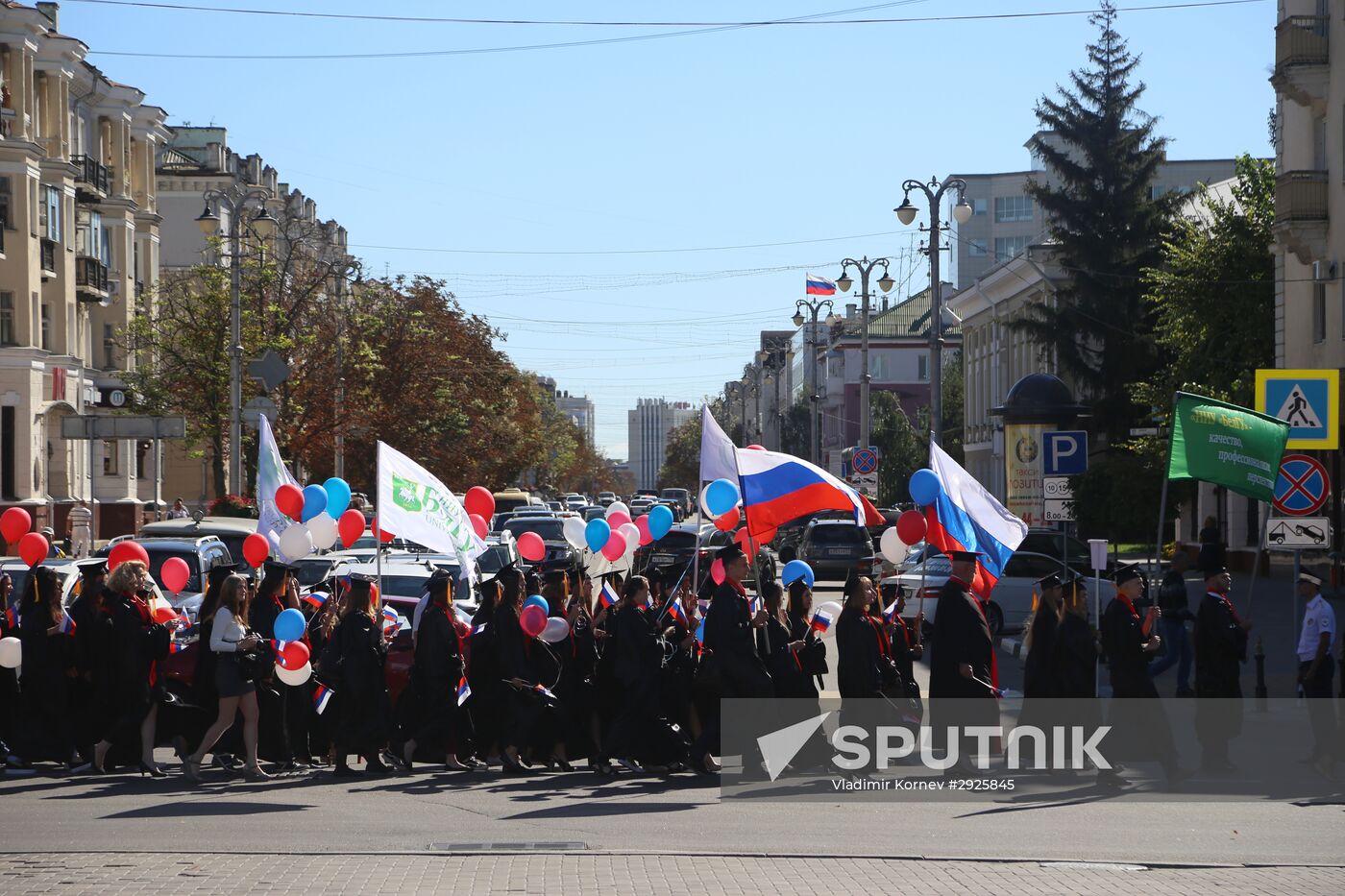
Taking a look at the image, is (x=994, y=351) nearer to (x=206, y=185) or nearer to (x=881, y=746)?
(x=206, y=185)

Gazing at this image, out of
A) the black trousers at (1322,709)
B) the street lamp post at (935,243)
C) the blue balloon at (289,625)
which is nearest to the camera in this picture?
the blue balloon at (289,625)

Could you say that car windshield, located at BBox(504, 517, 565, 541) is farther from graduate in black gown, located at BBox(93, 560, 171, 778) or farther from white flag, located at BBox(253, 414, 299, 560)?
graduate in black gown, located at BBox(93, 560, 171, 778)

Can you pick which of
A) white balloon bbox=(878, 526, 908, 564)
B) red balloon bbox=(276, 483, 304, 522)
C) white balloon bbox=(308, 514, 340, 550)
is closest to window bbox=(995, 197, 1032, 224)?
white balloon bbox=(878, 526, 908, 564)

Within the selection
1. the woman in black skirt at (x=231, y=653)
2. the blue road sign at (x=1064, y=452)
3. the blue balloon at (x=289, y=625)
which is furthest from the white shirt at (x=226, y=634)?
the blue road sign at (x=1064, y=452)

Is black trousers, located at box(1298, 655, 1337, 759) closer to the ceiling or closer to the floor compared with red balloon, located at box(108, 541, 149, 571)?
closer to the floor

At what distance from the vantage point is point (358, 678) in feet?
40.7

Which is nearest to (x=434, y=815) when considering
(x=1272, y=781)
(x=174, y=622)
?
(x=174, y=622)

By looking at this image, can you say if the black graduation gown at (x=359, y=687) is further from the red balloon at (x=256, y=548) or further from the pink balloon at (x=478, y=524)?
the pink balloon at (x=478, y=524)

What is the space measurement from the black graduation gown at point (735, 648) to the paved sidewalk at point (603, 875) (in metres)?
3.02

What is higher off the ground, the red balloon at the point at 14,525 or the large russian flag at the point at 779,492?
the large russian flag at the point at 779,492

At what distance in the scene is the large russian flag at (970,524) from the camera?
14.0 meters

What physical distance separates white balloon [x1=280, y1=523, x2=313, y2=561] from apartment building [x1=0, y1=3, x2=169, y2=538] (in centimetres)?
2983

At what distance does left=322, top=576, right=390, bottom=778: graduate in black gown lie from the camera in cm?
1242

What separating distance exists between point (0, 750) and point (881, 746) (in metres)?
6.87
